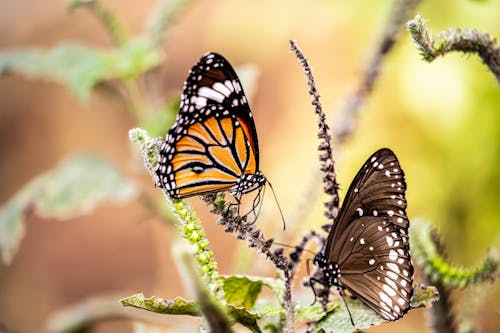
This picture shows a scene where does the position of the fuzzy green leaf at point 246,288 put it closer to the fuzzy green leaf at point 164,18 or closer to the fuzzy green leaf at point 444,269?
the fuzzy green leaf at point 444,269

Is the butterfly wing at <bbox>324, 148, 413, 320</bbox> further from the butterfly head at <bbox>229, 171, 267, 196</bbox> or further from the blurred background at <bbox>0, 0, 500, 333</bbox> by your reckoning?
the blurred background at <bbox>0, 0, 500, 333</bbox>

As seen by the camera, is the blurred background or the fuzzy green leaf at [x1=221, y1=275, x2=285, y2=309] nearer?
the fuzzy green leaf at [x1=221, y1=275, x2=285, y2=309]

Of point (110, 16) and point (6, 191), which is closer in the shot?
point (110, 16)

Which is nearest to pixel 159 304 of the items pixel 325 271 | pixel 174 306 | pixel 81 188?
pixel 174 306

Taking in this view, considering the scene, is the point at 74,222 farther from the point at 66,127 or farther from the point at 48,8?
the point at 48,8

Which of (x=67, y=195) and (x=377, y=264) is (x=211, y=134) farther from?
(x=67, y=195)

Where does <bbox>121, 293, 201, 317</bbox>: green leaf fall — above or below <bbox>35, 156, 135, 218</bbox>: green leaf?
below

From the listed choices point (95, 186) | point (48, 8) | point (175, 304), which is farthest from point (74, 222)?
point (175, 304)

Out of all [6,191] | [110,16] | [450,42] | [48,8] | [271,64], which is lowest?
[450,42]

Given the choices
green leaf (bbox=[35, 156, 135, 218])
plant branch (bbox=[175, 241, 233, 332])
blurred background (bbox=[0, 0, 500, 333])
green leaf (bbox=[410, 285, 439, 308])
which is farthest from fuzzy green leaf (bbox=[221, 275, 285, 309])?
blurred background (bbox=[0, 0, 500, 333])
